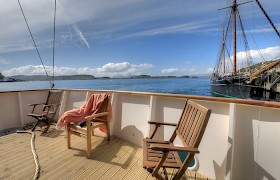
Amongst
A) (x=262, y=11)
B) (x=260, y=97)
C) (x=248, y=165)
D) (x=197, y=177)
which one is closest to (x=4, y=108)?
(x=197, y=177)

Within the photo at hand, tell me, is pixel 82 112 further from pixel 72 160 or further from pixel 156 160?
pixel 156 160

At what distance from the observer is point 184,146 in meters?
1.74

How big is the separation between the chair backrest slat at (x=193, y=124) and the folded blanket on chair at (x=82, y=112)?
1.57 meters

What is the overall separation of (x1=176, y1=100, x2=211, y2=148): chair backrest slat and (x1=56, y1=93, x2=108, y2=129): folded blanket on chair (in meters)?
1.57

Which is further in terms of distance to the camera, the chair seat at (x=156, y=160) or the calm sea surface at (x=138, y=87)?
the calm sea surface at (x=138, y=87)

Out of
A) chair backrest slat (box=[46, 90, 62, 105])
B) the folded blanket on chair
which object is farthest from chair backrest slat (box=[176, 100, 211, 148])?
chair backrest slat (box=[46, 90, 62, 105])

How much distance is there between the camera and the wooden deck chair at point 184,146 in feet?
4.86

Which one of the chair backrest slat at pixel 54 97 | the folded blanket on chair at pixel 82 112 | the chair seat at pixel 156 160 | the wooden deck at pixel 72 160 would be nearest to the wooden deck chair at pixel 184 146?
the chair seat at pixel 156 160

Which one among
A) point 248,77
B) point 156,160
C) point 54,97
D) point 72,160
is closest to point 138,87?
point 248,77

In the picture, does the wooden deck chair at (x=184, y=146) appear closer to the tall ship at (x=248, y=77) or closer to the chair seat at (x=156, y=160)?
the chair seat at (x=156, y=160)

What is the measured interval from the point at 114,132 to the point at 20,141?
1.74 metres

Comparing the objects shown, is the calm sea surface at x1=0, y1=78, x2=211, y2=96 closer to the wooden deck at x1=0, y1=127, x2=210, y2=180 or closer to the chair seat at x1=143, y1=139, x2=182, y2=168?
the wooden deck at x1=0, y1=127, x2=210, y2=180

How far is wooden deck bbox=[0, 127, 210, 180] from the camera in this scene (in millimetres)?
2193

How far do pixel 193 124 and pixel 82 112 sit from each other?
213 cm
